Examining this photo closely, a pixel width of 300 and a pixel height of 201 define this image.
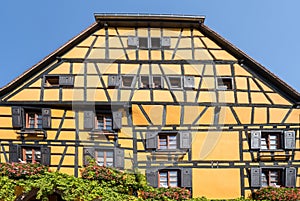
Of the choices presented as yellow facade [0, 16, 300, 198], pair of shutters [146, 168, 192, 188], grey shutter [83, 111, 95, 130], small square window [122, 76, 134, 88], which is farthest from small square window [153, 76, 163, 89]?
pair of shutters [146, 168, 192, 188]

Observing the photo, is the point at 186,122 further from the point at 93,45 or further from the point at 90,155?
the point at 93,45

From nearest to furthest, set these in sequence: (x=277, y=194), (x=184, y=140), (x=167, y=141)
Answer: (x=277, y=194), (x=184, y=140), (x=167, y=141)

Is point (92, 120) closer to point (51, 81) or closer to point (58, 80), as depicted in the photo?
point (58, 80)

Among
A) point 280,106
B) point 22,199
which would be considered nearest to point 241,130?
point 280,106

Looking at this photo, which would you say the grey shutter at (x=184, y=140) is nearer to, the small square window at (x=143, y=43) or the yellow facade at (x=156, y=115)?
the yellow facade at (x=156, y=115)

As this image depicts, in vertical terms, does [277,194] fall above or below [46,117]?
below

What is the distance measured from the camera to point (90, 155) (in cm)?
1466

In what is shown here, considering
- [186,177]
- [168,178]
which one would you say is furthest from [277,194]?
[168,178]

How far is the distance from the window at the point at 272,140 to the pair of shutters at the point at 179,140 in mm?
2307

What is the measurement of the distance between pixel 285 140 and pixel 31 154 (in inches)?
352

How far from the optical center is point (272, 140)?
15.4 m

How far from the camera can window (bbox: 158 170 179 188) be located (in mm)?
15055

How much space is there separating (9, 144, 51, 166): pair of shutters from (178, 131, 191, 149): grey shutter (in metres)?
4.57

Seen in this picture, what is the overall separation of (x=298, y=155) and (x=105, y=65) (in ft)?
25.3
